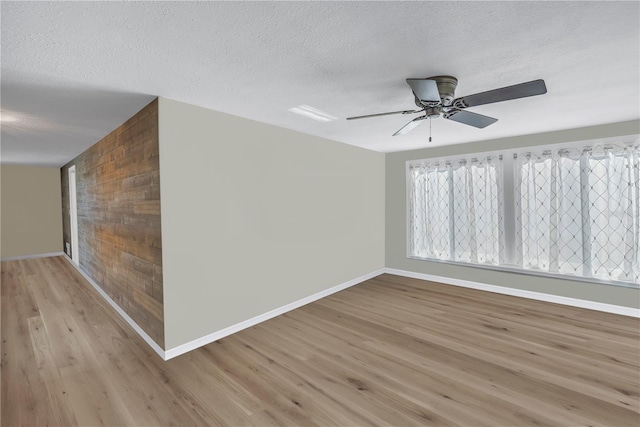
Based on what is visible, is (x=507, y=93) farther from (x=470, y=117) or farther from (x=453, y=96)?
(x=470, y=117)

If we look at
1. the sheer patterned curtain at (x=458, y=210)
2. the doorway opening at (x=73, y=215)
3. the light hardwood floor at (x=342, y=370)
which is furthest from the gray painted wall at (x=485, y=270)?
the doorway opening at (x=73, y=215)

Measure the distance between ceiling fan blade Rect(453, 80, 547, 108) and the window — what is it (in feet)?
8.64

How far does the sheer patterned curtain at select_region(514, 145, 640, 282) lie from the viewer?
11.6ft

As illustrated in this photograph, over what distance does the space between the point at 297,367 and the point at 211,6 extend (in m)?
2.45

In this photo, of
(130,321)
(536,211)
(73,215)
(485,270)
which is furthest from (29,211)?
(536,211)

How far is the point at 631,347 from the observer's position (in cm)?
275

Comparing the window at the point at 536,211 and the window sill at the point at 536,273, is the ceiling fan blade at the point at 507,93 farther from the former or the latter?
the window sill at the point at 536,273

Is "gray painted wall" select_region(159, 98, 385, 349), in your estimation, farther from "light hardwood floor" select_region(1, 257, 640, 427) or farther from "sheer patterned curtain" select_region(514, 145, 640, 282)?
"sheer patterned curtain" select_region(514, 145, 640, 282)

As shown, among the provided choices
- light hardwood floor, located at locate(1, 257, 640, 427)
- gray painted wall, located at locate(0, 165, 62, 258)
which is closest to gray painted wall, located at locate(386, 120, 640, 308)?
light hardwood floor, located at locate(1, 257, 640, 427)

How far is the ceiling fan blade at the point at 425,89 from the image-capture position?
1888mm

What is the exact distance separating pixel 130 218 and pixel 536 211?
4903 mm

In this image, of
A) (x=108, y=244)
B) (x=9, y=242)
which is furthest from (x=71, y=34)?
(x=9, y=242)

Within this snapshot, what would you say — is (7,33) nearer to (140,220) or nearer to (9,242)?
(140,220)

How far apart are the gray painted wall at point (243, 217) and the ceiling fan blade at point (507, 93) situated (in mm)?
2045
